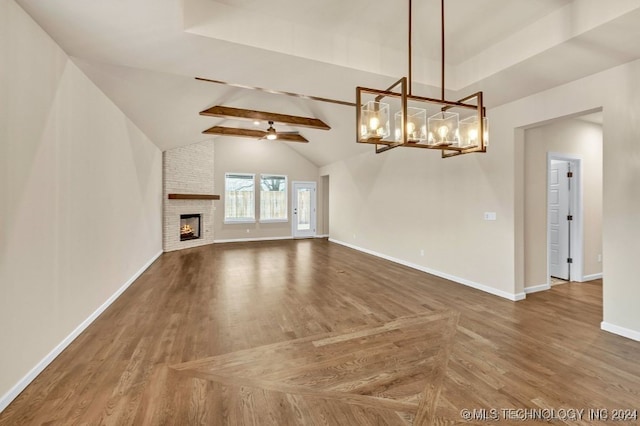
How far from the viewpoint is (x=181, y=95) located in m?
4.23

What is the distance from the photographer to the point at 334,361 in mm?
2414

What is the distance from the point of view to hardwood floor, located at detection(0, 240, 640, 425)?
6.02ft

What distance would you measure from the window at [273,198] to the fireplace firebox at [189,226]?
7.12 feet

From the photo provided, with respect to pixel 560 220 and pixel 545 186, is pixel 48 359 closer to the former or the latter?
pixel 545 186

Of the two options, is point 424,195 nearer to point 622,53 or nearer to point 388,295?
point 388,295

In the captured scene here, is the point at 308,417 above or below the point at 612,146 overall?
below

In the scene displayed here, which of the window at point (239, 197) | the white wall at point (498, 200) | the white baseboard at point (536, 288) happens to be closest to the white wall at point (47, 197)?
the white wall at point (498, 200)

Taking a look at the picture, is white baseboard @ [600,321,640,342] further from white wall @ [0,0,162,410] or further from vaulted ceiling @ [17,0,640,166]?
white wall @ [0,0,162,410]

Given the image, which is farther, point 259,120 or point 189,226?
point 189,226

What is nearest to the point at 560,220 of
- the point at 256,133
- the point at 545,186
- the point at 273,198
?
the point at 545,186

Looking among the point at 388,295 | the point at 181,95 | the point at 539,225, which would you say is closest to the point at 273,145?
the point at 181,95

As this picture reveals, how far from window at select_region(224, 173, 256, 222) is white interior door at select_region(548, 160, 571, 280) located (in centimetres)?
817

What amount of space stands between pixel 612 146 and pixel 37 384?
5537mm

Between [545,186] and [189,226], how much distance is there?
28.5ft
